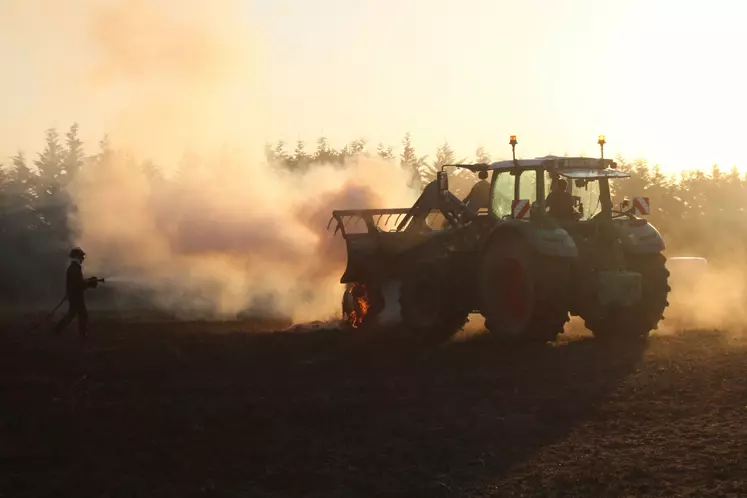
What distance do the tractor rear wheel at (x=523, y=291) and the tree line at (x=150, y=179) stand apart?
8579 millimetres

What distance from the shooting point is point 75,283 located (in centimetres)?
1838

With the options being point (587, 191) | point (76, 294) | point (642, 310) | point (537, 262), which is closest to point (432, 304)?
point (537, 262)

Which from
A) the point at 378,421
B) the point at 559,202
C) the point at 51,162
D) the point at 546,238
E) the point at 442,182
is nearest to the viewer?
the point at 378,421

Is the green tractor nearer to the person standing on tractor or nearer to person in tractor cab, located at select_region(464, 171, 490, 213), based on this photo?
person in tractor cab, located at select_region(464, 171, 490, 213)

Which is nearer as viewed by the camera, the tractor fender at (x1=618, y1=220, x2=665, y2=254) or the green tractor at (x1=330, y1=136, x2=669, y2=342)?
the green tractor at (x1=330, y1=136, x2=669, y2=342)

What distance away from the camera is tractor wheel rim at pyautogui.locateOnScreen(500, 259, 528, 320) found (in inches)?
576

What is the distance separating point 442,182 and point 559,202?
8.39 feet

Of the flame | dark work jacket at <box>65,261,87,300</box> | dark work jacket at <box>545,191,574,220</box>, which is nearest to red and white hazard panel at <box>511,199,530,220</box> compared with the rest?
dark work jacket at <box>545,191,574,220</box>

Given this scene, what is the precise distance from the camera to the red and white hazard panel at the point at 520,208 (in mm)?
14476

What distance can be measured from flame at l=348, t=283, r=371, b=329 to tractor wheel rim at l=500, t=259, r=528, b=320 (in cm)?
392

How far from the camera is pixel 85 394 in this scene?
36.5 ft

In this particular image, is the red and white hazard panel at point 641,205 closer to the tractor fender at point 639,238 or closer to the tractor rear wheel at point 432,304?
the tractor fender at point 639,238

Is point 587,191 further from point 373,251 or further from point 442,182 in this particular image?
point 373,251

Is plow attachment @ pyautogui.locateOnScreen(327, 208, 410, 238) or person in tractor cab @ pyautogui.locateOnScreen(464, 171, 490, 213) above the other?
person in tractor cab @ pyautogui.locateOnScreen(464, 171, 490, 213)
